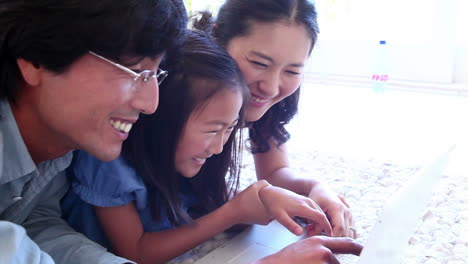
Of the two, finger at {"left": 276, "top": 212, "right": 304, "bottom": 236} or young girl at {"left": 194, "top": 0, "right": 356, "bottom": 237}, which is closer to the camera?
finger at {"left": 276, "top": 212, "right": 304, "bottom": 236}

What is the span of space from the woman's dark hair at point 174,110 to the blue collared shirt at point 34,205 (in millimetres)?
137

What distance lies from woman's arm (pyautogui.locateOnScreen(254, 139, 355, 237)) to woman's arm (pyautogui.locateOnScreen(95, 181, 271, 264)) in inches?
5.3

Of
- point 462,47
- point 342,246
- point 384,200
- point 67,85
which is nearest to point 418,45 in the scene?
point 462,47

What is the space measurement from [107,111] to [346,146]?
1183 mm

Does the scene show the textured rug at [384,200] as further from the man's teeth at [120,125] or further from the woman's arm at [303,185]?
the man's teeth at [120,125]

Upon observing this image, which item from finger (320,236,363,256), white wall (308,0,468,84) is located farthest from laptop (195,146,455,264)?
white wall (308,0,468,84)

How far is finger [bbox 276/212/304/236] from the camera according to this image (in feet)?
2.85

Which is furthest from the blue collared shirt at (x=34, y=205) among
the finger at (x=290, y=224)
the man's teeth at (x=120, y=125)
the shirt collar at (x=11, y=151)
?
the finger at (x=290, y=224)

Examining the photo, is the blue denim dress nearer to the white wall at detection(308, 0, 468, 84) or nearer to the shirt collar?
the shirt collar

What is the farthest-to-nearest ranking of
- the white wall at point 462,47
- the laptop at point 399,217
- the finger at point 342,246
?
the white wall at point 462,47 < the finger at point 342,246 < the laptop at point 399,217

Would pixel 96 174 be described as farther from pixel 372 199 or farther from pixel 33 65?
pixel 372 199

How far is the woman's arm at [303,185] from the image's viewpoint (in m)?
0.96

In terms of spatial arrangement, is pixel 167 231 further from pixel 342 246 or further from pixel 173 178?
pixel 342 246

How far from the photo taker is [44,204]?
0.87 metres
